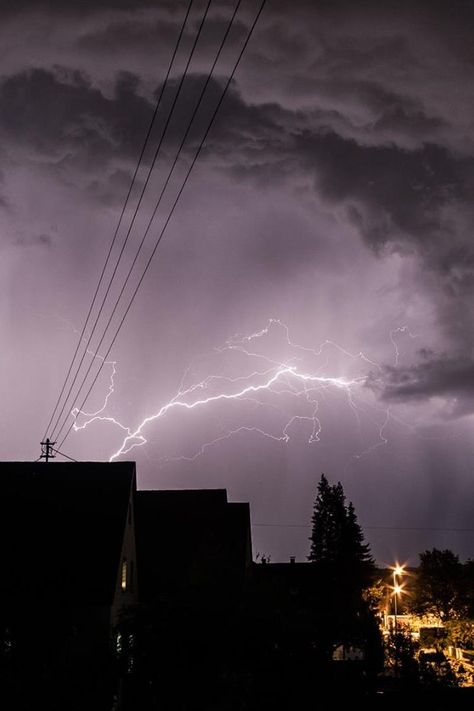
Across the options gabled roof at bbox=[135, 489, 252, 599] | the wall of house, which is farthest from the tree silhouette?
the wall of house

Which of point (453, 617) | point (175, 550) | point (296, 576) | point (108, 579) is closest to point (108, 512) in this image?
point (108, 579)

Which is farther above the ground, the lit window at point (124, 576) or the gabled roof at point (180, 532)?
the gabled roof at point (180, 532)

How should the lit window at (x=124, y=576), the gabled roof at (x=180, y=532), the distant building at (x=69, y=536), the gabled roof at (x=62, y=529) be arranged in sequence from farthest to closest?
the gabled roof at (x=180, y=532), the lit window at (x=124, y=576), the gabled roof at (x=62, y=529), the distant building at (x=69, y=536)

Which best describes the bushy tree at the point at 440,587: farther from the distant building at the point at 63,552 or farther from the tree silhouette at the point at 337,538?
the distant building at the point at 63,552

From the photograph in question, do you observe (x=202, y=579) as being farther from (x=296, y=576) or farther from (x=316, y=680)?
(x=296, y=576)

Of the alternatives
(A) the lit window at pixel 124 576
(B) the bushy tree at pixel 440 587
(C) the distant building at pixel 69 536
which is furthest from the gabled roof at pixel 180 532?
(B) the bushy tree at pixel 440 587

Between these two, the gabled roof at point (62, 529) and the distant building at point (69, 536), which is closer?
the distant building at point (69, 536)

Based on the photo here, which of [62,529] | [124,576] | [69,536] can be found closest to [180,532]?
[124,576]

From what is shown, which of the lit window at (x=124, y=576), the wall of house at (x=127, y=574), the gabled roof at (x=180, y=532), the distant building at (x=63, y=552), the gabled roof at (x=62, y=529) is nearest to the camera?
the distant building at (x=63, y=552)

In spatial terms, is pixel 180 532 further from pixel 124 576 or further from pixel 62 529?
pixel 62 529

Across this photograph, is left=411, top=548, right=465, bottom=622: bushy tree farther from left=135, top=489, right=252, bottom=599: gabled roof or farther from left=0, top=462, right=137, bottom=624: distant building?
left=0, top=462, right=137, bottom=624: distant building

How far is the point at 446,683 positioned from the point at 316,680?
5.41 metres

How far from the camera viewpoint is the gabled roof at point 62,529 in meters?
22.0

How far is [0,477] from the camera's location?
2695 centimetres
